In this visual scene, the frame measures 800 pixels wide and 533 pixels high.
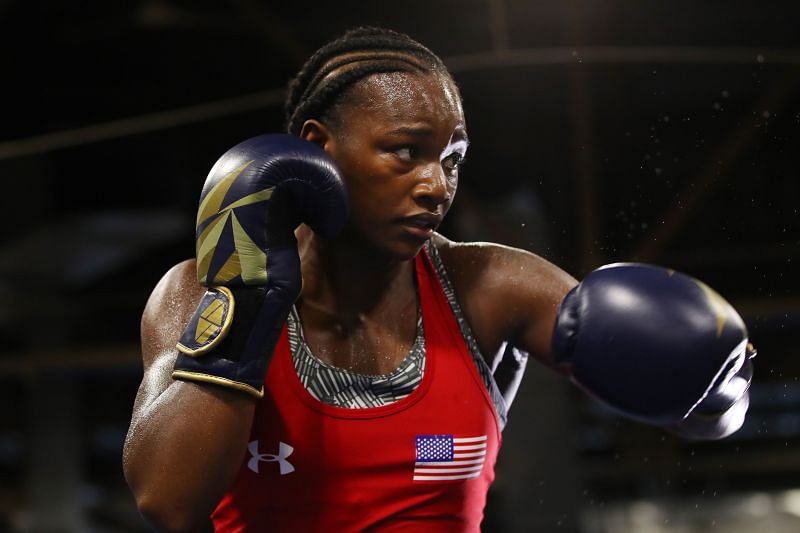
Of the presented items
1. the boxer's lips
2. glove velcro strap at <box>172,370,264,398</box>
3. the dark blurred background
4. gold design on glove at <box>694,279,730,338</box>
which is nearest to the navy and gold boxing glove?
glove velcro strap at <box>172,370,264,398</box>

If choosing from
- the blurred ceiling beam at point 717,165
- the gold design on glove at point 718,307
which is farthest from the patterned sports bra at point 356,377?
the blurred ceiling beam at point 717,165

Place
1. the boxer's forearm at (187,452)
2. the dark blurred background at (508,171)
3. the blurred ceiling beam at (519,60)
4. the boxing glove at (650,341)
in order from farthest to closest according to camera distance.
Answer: the dark blurred background at (508,171), the blurred ceiling beam at (519,60), the boxer's forearm at (187,452), the boxing glove at (650,341)

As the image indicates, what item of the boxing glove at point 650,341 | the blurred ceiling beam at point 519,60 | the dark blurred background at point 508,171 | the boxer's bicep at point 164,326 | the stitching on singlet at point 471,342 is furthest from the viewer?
the dark blurred background at point 508,171

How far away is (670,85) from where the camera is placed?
5945 mm

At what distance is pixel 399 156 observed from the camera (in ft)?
4.97

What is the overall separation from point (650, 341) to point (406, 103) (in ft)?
1.76

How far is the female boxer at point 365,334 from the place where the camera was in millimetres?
1323

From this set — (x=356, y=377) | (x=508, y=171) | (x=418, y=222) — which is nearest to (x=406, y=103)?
(x=418, y=222)

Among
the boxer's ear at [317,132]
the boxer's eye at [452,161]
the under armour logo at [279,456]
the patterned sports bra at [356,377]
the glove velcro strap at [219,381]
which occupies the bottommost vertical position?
the under armour logo at [279,456]

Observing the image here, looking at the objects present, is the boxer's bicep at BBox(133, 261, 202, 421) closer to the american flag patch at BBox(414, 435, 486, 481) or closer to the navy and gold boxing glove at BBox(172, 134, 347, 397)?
the navy and gold boxing glove at BBox(172, 134, 347, 397)

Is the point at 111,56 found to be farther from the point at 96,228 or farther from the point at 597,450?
the point at 597,450

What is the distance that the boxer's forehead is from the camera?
1.52 m

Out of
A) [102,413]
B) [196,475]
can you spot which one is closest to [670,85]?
[196,475]

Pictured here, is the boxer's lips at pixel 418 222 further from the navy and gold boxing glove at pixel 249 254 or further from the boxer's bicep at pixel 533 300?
the boxer's bicep at pixel 533 300
